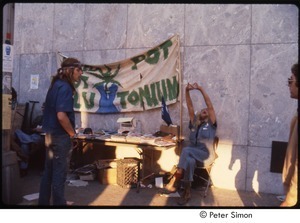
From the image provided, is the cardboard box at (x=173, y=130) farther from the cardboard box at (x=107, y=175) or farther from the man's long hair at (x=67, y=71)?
the man's long hair at (x=67, y=71)

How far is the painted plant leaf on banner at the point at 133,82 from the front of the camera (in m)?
5.56

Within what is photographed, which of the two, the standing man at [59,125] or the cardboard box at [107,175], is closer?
the standing man at [59,125]

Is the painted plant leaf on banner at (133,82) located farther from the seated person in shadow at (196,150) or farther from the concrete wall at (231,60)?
the seated person in shadow at (196,150)

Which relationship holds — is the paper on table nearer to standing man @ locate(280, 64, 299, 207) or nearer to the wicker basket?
the wicker basket

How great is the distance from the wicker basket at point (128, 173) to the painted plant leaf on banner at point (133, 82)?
3.89ft

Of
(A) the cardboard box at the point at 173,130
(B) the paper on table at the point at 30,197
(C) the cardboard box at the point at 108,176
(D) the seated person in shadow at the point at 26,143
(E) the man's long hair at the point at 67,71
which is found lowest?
(B) the paper on table at the point at 30,197

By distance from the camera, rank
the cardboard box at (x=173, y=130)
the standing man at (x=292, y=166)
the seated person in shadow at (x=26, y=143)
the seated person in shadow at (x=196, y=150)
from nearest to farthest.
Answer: the standing man at (x=292, y=166) → the seated person in shadow at (x=196, y=150) → the cardboard box at (x=173, y=130) → the seated person in shadow at (x=26, y=143)

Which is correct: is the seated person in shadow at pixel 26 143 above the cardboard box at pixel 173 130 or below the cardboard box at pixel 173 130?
below

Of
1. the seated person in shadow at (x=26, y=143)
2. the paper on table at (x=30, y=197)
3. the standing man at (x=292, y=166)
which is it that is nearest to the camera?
the standing man at (x=292, y=166)

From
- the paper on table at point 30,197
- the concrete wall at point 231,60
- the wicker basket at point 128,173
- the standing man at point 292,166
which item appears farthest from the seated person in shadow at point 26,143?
the standing man at point 292,166

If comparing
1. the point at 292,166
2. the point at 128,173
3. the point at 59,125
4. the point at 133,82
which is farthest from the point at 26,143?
the point at 292,166

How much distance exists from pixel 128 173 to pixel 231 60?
2.71 metres

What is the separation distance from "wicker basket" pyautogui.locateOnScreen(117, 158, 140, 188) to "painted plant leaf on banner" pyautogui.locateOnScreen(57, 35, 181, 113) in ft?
3.89

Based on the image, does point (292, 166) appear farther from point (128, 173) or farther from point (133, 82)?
point (133, 82)
